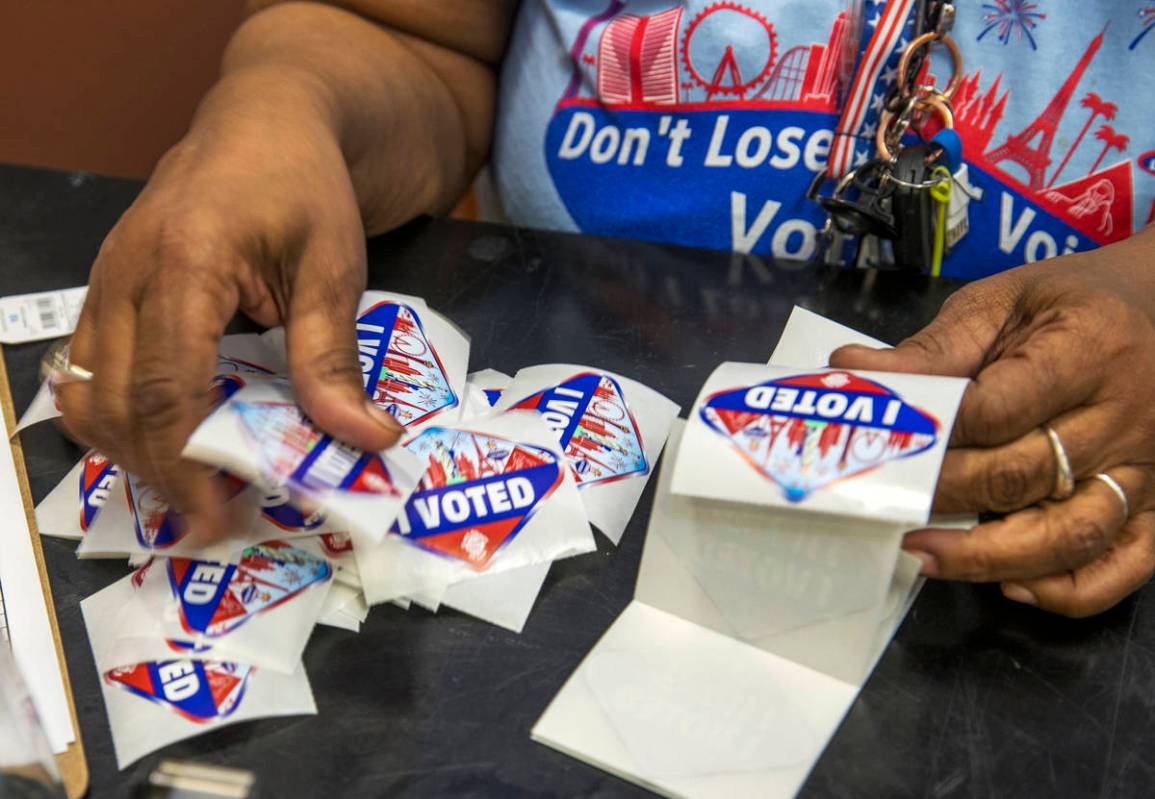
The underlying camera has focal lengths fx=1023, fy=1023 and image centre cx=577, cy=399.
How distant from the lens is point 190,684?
0.62 meters

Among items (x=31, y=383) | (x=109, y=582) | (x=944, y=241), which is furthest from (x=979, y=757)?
(x=31, y=383)

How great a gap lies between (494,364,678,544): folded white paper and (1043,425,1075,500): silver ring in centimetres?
27

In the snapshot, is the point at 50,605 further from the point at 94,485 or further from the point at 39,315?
the point at 39,315

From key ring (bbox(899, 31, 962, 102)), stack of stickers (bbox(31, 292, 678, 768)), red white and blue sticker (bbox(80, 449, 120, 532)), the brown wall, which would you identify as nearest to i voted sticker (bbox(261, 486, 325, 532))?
stack of stickers (bbox(31, 292, 678, 768))

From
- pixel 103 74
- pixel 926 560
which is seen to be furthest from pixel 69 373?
pixel 103 74

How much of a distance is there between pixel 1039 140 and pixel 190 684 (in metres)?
0.78

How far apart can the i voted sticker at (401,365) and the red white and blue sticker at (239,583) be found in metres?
0.12

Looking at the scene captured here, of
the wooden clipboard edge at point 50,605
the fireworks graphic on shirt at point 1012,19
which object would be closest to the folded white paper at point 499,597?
the wooden clipboard edge at point 50,605

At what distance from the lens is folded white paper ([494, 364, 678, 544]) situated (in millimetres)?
723

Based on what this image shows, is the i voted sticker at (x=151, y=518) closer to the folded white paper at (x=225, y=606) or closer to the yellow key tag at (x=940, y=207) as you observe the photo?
the folded white paper at (x=225, y=606)

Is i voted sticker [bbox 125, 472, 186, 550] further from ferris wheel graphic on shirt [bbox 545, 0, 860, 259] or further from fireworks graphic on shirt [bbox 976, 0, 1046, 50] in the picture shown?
fireworks graphic on shirt [bbox 976, 0, 1046, 50]

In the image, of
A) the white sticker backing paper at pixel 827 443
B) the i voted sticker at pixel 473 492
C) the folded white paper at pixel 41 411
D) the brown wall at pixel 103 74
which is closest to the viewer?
the white sticker backing paper at pixel 827 443

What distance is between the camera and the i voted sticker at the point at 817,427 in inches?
22.6

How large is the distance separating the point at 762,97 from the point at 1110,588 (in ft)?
1.67
